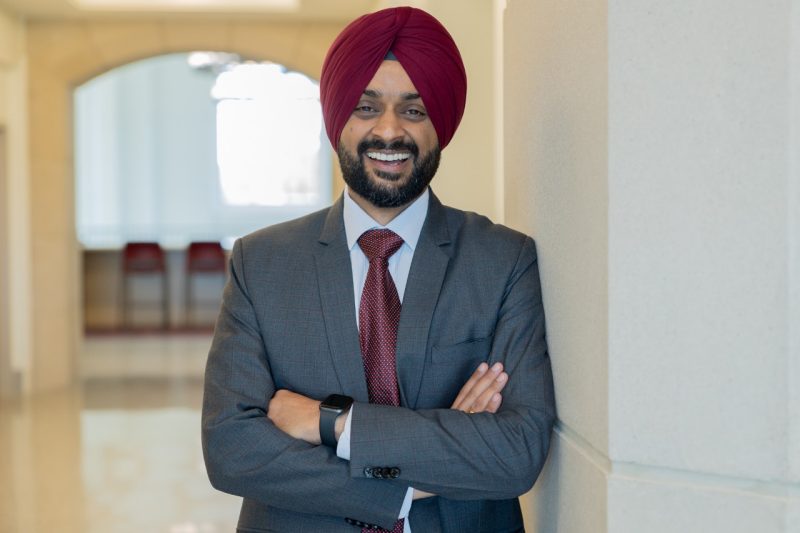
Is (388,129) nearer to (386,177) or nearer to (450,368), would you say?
(386,177)

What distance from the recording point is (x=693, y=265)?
1.27 meters

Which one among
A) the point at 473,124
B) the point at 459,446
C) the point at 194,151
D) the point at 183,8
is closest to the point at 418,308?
the point at 459,446

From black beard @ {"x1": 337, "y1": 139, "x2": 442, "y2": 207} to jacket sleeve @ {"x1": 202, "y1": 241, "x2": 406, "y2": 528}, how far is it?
0.37 metres

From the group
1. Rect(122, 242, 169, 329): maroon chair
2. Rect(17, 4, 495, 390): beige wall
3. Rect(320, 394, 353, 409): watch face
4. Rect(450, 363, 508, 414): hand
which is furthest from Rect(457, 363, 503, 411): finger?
Rect(122, 242, 169, 329): maroon chair

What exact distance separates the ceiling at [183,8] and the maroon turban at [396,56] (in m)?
6.92

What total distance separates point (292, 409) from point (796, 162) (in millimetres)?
1003

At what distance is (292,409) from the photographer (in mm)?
1718

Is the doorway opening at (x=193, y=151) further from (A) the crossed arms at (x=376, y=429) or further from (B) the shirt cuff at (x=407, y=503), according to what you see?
(B) the shirt cuff at (x=407, y=503)

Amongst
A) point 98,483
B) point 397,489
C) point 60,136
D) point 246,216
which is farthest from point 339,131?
point 246,216

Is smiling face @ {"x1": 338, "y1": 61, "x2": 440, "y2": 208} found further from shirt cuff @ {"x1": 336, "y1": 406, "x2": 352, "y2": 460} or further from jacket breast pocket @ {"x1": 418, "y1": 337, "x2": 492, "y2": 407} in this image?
shirt cuff @ {"x1": 336, "y1": 406, "x2": 352, "y2": 460}

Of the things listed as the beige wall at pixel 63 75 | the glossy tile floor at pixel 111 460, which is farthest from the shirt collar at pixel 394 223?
the beige wall at pixel 63 75

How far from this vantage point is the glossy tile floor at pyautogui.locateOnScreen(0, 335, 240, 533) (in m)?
4.85

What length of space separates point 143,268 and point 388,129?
13834 millimetres

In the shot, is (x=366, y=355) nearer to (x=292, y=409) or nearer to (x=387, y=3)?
(x=292, y=409)
